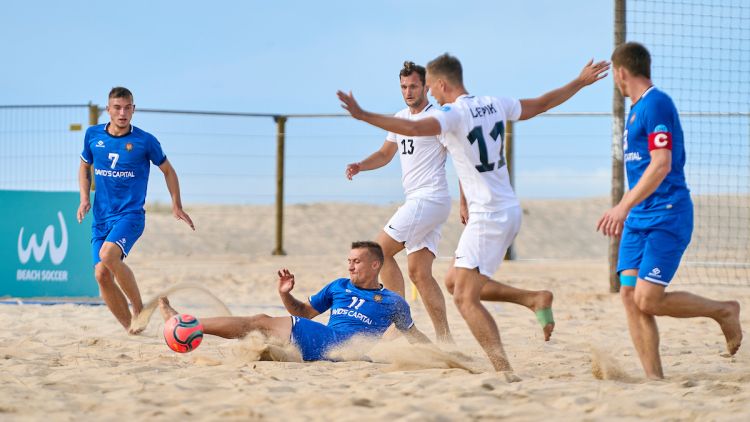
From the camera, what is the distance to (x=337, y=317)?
17.8 ft

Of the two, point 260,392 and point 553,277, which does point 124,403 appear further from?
point 553,277

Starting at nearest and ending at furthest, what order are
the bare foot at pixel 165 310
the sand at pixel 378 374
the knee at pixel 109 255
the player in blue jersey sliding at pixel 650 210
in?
the sand at pixel 378 374 < the player in blue jersey sliding at pixel 650 210 < the bare foot at pixel 165 310 < the knee at pixel 109 255

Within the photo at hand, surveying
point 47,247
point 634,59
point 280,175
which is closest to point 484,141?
point 634,59

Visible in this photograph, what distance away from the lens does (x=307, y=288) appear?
1136cm

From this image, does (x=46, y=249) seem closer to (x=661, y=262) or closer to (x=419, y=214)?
(x=419, y=214)

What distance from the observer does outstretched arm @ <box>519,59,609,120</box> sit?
5.04m

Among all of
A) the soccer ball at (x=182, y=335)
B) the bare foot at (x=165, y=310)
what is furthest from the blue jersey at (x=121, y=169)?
the soccer ball at (x=182, y=335)

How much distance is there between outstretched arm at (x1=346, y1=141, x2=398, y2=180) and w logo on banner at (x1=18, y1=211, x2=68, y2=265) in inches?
184

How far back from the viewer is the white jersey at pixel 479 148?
4.67 metres

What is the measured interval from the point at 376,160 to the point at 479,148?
1906mm

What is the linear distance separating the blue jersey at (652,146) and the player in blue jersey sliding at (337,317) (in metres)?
1.53

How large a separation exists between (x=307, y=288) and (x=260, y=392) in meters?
7.20

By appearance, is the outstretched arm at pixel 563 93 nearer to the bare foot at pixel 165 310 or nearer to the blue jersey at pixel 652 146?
the blue jersey at pixel 652 146

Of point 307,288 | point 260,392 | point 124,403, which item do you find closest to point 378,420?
point 260,392
